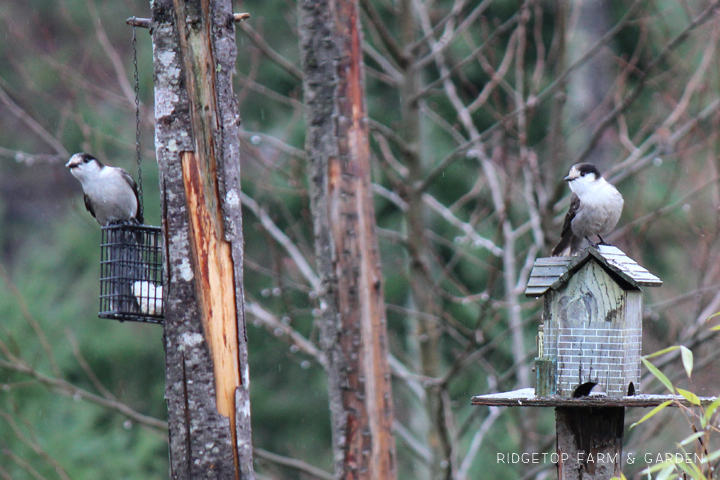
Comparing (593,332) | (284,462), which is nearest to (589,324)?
(593,332)

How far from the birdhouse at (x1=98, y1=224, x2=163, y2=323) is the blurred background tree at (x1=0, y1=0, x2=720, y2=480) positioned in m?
1.36

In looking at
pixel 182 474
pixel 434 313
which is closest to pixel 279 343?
pixel 434 313

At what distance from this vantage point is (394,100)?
10297 millimetres

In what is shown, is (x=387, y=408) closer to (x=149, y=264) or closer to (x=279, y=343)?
(x=149, y=264)

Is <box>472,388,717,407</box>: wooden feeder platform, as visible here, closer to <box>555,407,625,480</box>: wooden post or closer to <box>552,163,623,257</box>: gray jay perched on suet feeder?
<box>555,407,625,480</box>: wooden post

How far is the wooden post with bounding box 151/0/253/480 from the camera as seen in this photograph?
2975 millimetres

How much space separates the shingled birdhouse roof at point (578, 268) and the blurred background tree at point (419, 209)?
2066 millimetres

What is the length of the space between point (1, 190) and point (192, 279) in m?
12.5

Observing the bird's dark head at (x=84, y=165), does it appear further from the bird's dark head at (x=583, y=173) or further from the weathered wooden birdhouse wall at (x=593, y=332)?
the weathered wooden birdhouse wall at (x=593, y=332)

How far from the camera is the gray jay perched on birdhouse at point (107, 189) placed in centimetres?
505

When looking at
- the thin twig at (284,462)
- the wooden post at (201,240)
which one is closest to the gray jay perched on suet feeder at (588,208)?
the wooden post at (201,240)

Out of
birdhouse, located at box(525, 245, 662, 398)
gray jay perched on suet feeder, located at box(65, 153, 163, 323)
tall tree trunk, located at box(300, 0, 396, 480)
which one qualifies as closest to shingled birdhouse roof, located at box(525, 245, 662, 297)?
birdhouse, located at box(525, 245, 662, 398)

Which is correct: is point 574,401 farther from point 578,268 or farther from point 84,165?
point 84,165

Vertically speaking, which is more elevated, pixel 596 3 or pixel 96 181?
pixel 596 3
